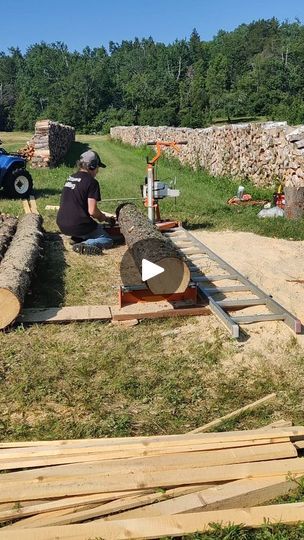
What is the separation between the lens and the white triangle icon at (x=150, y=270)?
5496 mm

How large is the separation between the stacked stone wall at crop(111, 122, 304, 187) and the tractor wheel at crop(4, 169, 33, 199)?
234 inches

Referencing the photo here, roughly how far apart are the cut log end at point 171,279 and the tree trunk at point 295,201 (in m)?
5.46

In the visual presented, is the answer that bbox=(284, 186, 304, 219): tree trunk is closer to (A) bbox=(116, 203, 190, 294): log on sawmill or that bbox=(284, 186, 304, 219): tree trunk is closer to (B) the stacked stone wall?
(B) the stacked stone wall

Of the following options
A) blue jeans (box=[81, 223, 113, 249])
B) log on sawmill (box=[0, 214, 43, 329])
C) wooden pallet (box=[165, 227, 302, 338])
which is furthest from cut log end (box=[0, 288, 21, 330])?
blue jeans (box=[81, 223, 113, 249])

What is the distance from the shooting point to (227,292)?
6566 millimetres

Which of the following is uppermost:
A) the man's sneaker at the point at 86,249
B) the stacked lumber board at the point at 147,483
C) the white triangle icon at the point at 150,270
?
the white triangle icon at the point at 150,270

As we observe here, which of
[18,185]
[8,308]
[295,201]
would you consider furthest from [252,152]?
[8,308]

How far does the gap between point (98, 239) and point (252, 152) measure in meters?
7.85

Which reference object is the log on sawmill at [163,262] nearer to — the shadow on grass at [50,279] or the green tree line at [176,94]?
the shadow on grass at [50,279]

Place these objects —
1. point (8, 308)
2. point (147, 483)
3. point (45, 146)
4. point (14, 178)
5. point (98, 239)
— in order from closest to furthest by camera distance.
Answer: point (147, 483) → point (8, 308) → point (98, 239) → point (14, 178) → point (45, 146)

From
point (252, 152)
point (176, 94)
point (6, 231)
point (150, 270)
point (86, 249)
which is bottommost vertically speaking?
point (86, 249)

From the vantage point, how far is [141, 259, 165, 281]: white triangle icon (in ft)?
18.0

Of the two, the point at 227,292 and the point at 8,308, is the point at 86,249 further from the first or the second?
the point at 8,308

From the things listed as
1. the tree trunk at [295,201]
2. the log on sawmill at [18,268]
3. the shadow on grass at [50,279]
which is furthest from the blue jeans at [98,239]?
the tree trunk at [295,201]
